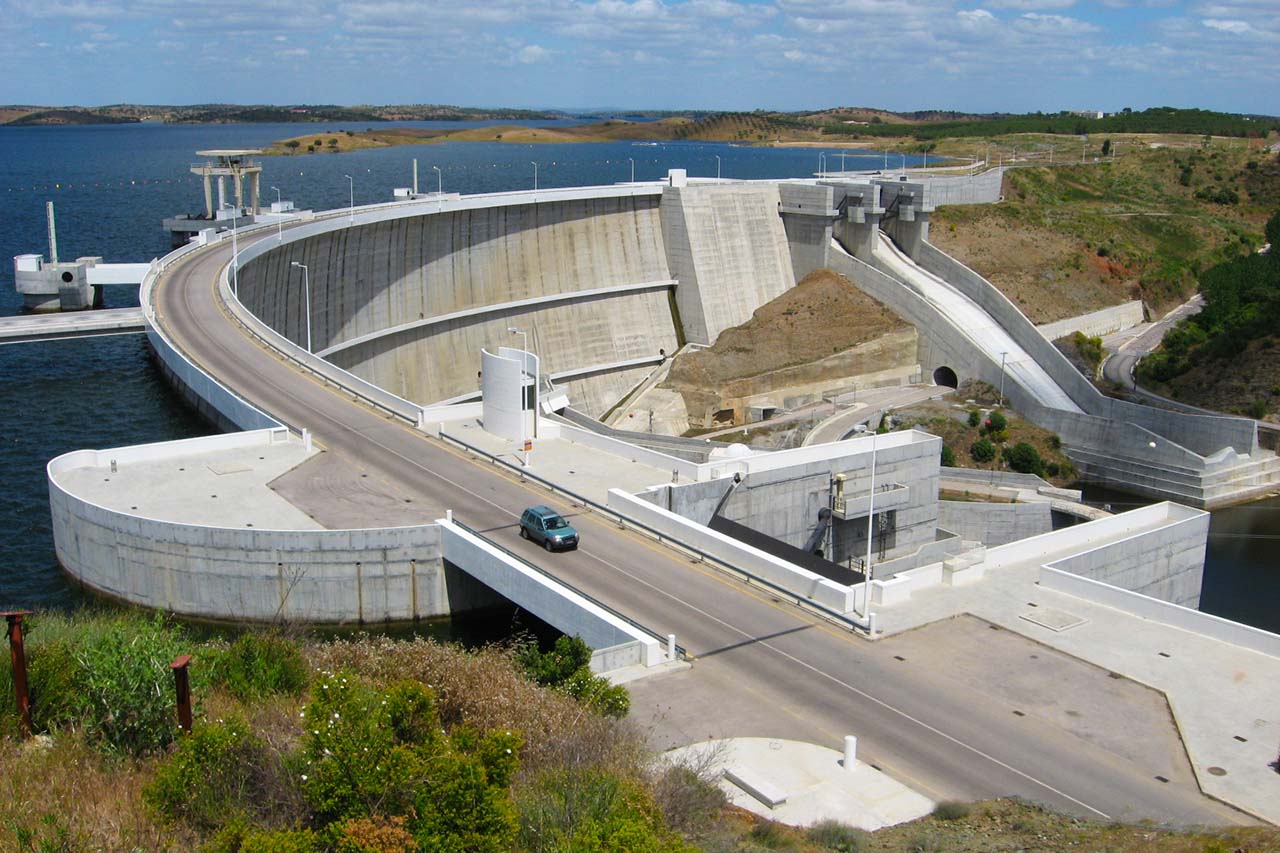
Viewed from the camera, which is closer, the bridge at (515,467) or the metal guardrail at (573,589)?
the bridge at (515,467)

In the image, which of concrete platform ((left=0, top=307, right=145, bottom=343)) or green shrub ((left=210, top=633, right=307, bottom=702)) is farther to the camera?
concrete platform ((left=0, top=307, right=145, bottom=343))

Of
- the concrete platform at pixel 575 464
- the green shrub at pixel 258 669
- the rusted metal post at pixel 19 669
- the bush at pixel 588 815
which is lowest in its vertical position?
the concrete platform at pixel 575 464

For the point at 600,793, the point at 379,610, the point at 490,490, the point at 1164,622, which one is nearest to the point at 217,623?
the point at 379,610

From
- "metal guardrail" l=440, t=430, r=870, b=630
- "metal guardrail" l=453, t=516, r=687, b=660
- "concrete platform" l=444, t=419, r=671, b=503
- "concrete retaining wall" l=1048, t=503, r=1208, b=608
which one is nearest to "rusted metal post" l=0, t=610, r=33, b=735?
"metal guardrail" l=453, t=516, r=687, b=660

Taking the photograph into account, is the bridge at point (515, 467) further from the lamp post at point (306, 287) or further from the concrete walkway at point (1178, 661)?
the concrete walkway at point (1178, 661)

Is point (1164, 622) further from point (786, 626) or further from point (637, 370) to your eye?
point (637, 370)

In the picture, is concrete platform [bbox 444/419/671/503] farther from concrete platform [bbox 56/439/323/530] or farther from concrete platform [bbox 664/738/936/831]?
concrete platform [bbox 664/738/936/831]

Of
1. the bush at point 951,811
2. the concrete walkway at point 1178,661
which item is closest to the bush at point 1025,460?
the concrete walkway at point 1178,661
